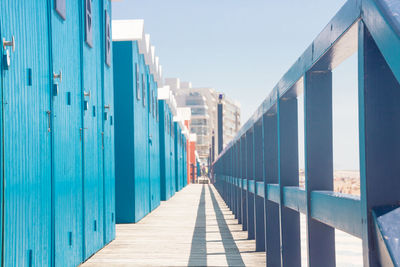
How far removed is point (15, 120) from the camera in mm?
4316

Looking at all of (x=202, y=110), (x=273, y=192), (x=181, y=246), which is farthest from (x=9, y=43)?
(x=202, y=110)

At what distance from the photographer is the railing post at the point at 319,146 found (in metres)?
3.28

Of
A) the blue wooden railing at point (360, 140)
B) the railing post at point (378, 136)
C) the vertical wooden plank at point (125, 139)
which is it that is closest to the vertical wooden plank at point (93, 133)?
the blue wooden railing at point (360, 140)

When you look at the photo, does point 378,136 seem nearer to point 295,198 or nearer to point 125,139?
point 295,198

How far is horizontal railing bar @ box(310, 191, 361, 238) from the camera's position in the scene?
2333 millimetres

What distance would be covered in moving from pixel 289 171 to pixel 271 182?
1.21 meters

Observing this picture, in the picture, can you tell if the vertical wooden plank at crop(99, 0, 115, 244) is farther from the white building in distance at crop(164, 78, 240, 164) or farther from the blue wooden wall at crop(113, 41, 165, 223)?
the white building in distance at crop(164, 78, 240, 164)

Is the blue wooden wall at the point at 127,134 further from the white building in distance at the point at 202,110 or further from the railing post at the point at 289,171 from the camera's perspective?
the white building in distance at the point at 202,110

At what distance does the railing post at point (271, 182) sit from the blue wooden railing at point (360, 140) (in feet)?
0.79

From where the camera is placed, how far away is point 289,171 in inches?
176

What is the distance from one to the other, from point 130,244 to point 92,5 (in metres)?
3.98

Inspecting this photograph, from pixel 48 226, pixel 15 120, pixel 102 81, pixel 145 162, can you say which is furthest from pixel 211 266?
pixel 145 162

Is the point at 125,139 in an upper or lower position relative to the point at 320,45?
lower

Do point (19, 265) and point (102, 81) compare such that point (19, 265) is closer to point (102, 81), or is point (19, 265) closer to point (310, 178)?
point (310, 178)
